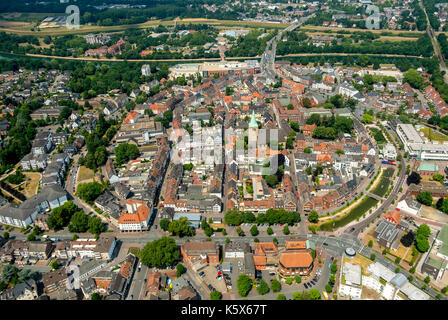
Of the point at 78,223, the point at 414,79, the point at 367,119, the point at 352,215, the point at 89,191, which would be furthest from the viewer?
the point at 414,79

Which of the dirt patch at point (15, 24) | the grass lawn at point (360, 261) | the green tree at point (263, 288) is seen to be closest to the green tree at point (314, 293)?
the green tree at point (263, 288)

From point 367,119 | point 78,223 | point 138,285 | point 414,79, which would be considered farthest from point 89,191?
point 414,79

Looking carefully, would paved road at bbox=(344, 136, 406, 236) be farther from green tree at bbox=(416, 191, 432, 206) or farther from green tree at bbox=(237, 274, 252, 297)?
green tree at bbox=(237, 274, 252, 297)

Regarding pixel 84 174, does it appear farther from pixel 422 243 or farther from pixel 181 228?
pixel 422 243

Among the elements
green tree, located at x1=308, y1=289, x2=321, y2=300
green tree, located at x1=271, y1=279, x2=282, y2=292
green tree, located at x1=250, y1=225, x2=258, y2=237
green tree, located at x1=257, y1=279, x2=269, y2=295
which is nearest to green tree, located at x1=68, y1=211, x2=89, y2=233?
green tree, located at x1=250, y1=225, x2=258, y2=237

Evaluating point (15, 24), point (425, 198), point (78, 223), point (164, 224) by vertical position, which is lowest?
point (78, 223)

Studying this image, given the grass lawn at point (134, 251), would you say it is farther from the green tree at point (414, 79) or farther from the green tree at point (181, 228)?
the green tree at point (414, 79)
